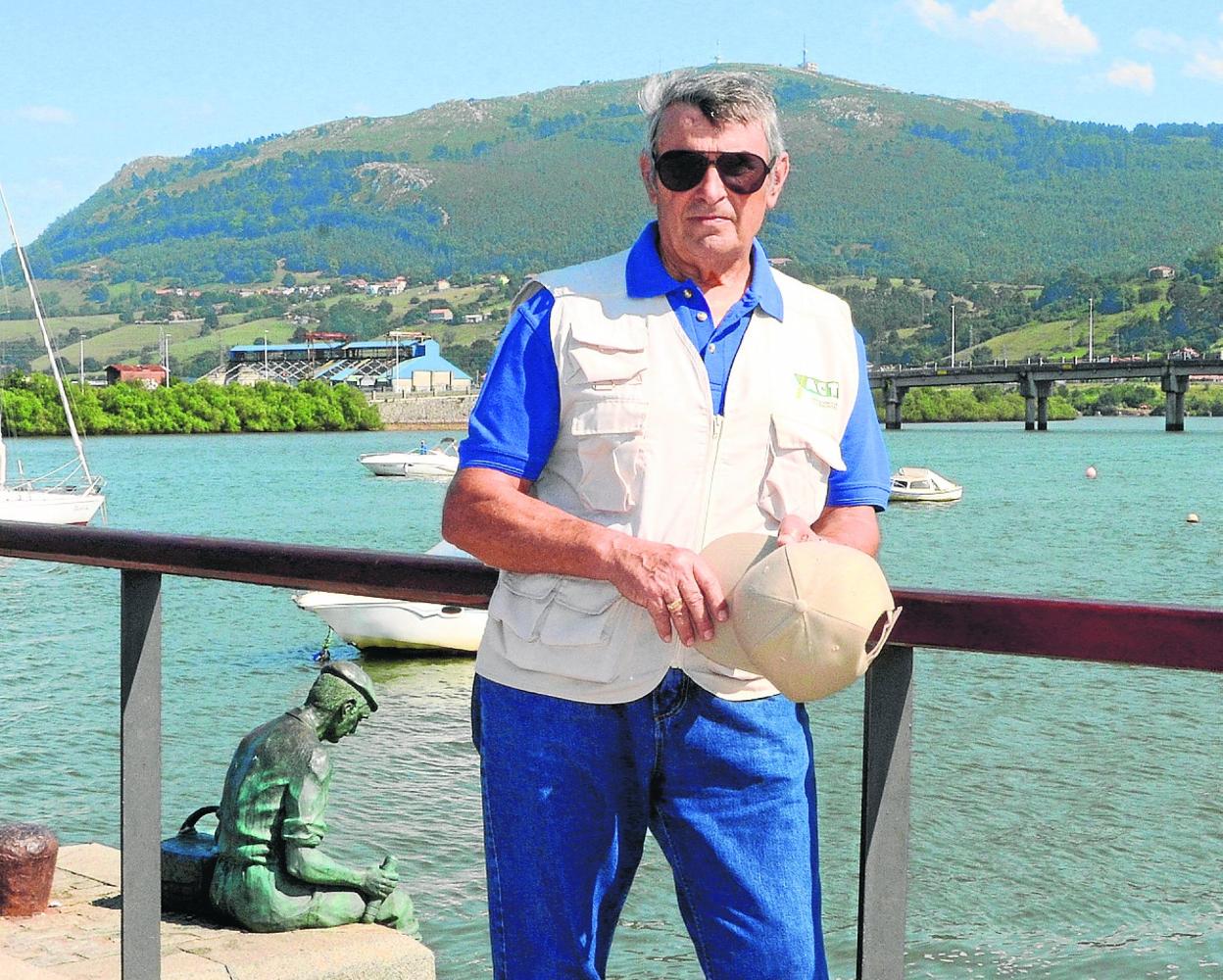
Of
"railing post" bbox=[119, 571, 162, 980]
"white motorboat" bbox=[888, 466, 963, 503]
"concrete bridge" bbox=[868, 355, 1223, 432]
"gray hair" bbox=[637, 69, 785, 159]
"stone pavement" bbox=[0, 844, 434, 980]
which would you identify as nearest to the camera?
"gray hair" bbox=[637, 69, 785, 159]

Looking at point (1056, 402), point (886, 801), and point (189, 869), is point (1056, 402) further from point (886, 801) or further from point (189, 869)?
point (886, 801)

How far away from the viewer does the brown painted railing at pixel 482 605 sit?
1.69 metres

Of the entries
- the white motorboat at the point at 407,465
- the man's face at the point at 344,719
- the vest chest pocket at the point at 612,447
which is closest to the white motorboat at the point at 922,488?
the white motorboat at the point at 407,465

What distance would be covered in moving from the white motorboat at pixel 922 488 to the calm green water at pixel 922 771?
51.5 feet

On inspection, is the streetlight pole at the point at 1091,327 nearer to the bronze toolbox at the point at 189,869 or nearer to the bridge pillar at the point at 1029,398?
the bridge pillar at the point at 1029,398

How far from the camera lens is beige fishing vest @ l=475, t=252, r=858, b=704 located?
1827 millimetres

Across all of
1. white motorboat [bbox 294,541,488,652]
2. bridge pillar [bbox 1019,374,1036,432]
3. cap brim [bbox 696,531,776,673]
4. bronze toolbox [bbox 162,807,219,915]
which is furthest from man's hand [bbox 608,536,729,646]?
bridge pillar [bbox 1019,374,1036,432]

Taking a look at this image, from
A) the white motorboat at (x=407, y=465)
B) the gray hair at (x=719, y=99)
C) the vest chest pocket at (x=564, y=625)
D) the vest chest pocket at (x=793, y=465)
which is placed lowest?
the white motorboat at (x=407, y=465)

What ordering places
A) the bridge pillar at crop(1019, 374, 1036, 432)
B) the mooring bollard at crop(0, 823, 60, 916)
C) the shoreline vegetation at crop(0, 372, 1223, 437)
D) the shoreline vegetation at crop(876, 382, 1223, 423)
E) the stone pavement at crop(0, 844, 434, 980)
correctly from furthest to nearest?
1. the shoreline vegetation at crop(876, 382, 1223, 423)
2. the bridge pillar at crop(1019, 374, 1036, 432)
3. the shoreline vegetation at crop(0, 372, 1223, 437)
4. the mooring bollard at crop(0, 823, 60, 916)
5. the stone pavement at crop(0, 844, 434, 980)

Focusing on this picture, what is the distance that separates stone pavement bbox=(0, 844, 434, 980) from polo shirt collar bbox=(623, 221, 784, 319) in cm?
254

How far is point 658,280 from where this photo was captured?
189cm

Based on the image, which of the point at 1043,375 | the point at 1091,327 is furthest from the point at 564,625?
the point at 1091,327

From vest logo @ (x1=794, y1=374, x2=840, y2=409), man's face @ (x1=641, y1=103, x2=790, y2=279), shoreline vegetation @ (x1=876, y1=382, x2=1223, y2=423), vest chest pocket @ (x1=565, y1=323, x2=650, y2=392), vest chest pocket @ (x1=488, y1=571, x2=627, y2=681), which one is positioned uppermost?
man's face @ (x1=641, y1=103, x2=790, y2=279)

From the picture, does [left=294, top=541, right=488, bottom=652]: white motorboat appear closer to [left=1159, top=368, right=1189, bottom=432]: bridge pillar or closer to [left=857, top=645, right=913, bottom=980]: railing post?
[left=857, top=645, right=913, bottom=980]: railing post
